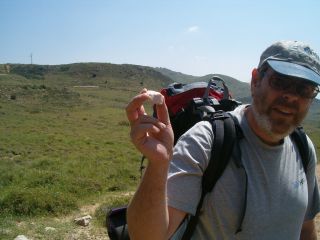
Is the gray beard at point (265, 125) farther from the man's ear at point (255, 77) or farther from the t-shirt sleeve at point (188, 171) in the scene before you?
the t-shirt sleeve at point (188, 171)

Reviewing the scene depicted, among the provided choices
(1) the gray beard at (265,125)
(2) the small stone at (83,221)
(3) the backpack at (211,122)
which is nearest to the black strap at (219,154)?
(3) the backpack at (211,122)

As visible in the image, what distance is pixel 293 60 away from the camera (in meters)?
2.10

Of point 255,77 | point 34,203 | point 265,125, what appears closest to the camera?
point 265,125

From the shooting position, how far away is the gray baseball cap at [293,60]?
6.73 ft

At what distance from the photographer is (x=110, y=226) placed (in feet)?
7.95

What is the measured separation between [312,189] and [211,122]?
858mm

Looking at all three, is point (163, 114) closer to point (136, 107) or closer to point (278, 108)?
point (136, 107)

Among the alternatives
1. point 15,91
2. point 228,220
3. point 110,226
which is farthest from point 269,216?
point 15,91

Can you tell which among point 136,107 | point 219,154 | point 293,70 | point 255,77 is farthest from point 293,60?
point 136,107

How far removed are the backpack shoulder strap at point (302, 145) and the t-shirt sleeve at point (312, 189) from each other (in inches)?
1.4

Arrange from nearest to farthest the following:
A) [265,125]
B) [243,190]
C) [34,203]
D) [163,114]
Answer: [163,114], [243,190], [265,125], [34,203]

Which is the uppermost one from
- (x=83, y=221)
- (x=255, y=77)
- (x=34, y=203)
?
(x=255, y=77)

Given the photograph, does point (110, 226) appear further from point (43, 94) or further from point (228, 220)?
point (43, 94)

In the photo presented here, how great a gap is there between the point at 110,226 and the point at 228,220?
2.76 feet
